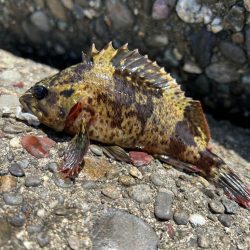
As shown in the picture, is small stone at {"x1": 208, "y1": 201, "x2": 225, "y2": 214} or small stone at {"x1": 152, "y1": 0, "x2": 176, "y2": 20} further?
small stone at {"x1": 152, "y1": 0, "x2": 176, "y2": 20}

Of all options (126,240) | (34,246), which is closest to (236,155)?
(126,240)

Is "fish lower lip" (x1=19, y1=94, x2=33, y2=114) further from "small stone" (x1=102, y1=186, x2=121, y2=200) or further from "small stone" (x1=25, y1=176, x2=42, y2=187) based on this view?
"small stone" (x1=102, y1=186, x2=121, y2=200)

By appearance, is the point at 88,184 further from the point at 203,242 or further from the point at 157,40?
the point at 157,40

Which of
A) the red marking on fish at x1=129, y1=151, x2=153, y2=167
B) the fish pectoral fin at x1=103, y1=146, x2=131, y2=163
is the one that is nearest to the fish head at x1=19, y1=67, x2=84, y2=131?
the fish pectoral fin at x1=103, y1=146, x2=131, y2=163

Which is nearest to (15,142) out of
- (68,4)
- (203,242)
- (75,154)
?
(75,154)

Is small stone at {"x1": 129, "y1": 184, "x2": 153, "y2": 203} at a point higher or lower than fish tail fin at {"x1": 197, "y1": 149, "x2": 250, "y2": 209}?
lower

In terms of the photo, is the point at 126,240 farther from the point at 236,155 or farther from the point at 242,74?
the point at 242,74

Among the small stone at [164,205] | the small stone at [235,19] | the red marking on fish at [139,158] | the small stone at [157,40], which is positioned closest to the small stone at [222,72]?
the small stone at [235,19]
